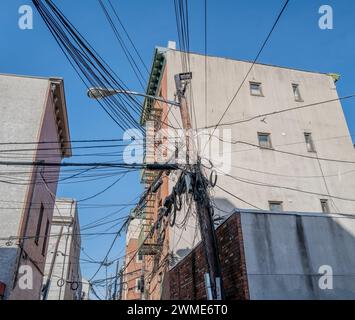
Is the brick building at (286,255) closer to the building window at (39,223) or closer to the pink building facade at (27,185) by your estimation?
the pink building facade at (27,185)

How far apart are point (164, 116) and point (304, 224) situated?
516 inches

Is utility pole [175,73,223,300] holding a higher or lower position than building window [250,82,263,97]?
lower

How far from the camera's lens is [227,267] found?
347 inches

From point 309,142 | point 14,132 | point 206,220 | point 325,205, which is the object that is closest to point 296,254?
point 206,220

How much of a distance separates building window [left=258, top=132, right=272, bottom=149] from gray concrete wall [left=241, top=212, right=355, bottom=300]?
10.5m

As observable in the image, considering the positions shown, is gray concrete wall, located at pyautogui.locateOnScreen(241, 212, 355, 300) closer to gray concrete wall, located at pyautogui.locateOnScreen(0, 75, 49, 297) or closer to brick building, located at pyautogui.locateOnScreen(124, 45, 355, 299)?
brick building, located at pyautogui.locateOnScreen(124, 45, 355, 299)

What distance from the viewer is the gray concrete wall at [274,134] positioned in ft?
57.4

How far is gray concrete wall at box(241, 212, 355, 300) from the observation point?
7812 millimetres

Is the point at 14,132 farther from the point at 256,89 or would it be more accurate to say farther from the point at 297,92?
the point at 297,92

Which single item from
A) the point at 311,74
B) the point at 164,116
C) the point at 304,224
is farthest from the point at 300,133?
the point at 304,224

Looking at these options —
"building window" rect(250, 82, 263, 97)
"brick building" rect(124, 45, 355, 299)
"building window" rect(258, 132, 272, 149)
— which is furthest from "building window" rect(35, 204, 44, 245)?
"building window" rect(250, 82, 263, 97)

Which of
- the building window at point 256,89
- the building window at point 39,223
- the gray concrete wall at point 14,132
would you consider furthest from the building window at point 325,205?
the building window at point 39,223

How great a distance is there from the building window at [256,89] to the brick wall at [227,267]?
12682 millimetres

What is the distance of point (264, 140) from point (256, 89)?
3.95 meters
